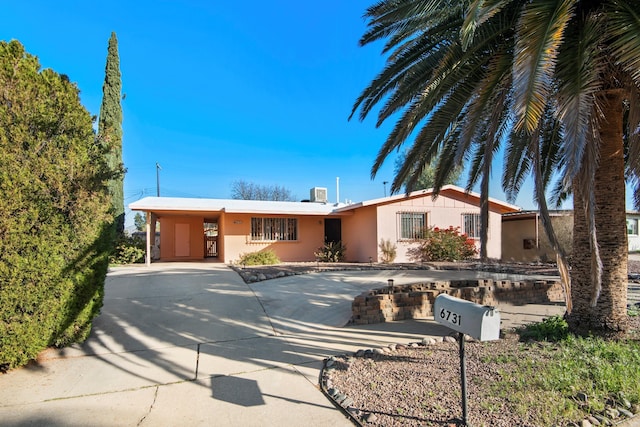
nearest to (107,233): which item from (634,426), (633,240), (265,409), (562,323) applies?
(265,409)

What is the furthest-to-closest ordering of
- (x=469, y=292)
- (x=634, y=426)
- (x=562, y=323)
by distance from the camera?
(x=469, y=292) → (x=562, y=323) → (x=634, y=426)

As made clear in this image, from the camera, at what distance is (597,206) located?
482 cm

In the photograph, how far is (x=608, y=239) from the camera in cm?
473

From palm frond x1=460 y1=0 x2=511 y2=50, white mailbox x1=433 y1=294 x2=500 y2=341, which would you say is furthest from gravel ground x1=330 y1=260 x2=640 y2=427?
palm frond x1=460 y1=0 x2=511 y2=50

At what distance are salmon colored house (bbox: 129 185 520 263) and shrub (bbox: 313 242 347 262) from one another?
1.82 feet

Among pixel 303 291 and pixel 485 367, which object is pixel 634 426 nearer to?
pixel 485 367

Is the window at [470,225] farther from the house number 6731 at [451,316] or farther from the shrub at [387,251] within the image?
the house number 6731 at [451,316]

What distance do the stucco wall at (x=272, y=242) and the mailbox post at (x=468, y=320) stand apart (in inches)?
534

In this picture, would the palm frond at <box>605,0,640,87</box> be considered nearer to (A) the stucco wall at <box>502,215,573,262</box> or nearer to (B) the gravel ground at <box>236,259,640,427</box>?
(B) the gravel ground at <box>236,259,640,427</box>

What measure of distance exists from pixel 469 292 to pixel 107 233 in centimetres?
689

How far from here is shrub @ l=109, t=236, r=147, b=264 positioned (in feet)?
49.7

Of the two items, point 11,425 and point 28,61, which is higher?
point 28,61

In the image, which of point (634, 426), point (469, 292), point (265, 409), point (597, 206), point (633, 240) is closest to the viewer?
point (634, 426)

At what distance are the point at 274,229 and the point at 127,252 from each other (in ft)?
21.9
